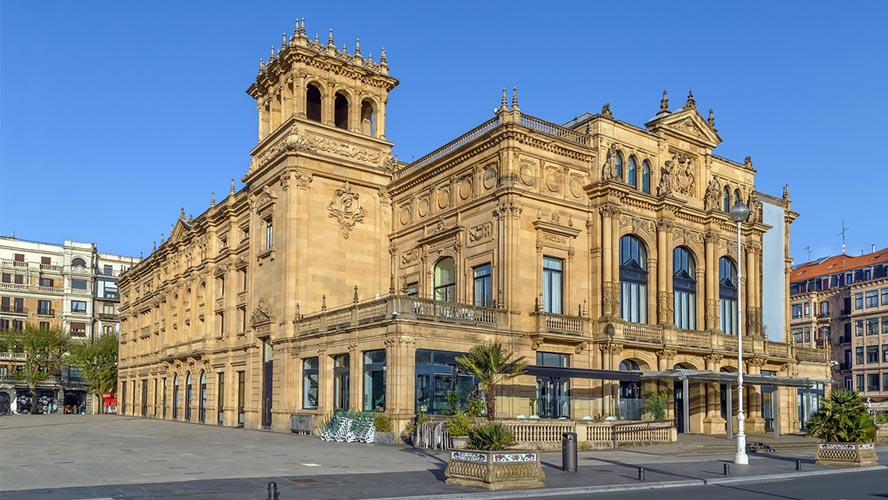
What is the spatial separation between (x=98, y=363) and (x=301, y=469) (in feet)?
238

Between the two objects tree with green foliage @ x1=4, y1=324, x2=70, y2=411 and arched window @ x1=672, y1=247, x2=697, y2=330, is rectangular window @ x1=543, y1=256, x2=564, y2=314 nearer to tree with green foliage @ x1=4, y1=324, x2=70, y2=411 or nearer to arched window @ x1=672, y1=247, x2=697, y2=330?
arched window @ x1=672, y1=247, x2=697, y2=330

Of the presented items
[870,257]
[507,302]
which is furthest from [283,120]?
[870,257]

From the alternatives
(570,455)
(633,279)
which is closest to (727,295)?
(633,279)

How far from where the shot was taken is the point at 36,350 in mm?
83750

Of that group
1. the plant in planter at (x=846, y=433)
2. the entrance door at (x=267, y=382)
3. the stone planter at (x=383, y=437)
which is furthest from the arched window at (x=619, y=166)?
the entrance door at (x=267, y=382)

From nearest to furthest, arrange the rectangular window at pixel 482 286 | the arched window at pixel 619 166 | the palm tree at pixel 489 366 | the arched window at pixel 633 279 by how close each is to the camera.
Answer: the palm tree at pixel 489 366 < the rectangular window at pixel 482 286 < the arched window at pixel 633 279 < the arched window at pixel 619 166

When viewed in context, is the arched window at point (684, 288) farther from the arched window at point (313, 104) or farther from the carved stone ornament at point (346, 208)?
the arched window at point (313, 104)

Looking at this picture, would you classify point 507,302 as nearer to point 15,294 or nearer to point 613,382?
point 613,382

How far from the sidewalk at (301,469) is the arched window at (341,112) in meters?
20.5

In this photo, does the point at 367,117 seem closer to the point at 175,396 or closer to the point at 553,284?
the point at 553,284

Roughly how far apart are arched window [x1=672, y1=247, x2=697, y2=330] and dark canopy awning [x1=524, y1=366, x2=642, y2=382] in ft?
24.9

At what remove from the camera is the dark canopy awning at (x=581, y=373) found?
34.0 m

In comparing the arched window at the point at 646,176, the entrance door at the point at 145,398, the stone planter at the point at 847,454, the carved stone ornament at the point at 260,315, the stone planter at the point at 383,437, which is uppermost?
the arched window at the point at 646,176

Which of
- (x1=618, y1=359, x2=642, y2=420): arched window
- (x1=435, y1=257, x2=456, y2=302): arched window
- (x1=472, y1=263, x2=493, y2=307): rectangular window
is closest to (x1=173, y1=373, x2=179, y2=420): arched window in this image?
(x1=435, y1=257, x2=456, y2=302): arched window
